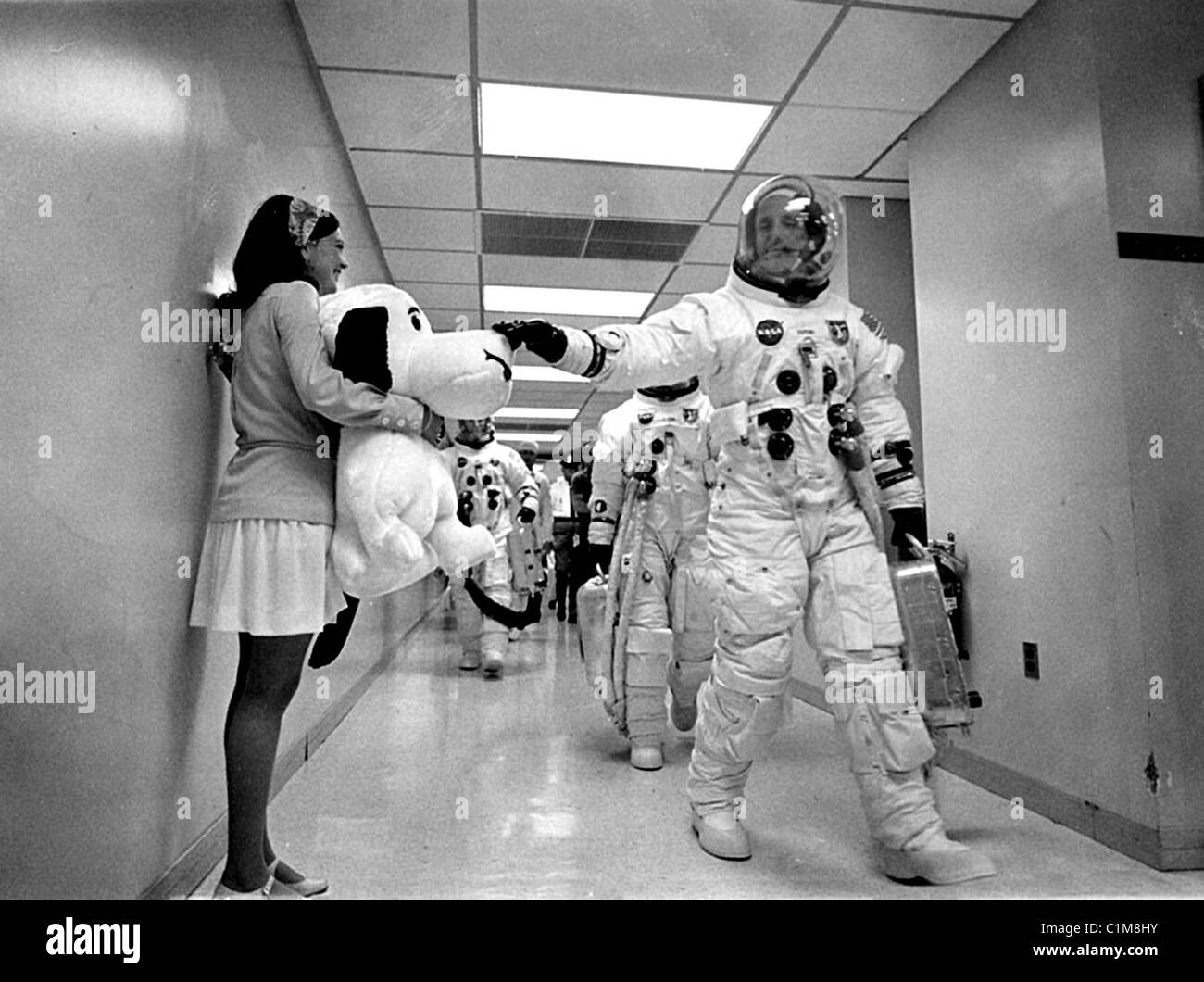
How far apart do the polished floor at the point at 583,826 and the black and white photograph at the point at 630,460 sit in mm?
17

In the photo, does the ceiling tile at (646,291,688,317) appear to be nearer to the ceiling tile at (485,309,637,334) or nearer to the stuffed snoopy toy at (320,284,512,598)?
the ceiling tile at (485,309,637,334)

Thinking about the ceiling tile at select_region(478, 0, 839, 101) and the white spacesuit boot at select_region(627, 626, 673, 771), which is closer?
the ceiling tile at select_region(478, 0, 839, 101)

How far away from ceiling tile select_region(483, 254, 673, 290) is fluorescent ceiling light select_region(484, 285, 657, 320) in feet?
0.18

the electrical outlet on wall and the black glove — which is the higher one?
the black glove

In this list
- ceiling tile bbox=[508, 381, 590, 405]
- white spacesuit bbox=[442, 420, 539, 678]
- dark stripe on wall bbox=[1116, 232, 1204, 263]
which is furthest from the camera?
white spacesuit bbox=[442, 420, 539, 678]

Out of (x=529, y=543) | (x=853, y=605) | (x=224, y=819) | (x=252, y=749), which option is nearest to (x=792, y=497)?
(x=853, y=605)

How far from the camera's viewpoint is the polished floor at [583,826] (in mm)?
1637

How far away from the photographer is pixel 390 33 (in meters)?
2.05

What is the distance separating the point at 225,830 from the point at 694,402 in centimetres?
196

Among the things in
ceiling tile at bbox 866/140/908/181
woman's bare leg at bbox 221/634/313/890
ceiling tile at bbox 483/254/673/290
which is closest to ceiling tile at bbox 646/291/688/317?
ceiling tile at bbox 483/254/673/290

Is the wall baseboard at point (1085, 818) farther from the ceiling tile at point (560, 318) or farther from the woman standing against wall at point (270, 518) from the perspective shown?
the ceiling tile at point (560, 318)

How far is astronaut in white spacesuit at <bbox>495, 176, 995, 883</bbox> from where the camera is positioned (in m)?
1.70

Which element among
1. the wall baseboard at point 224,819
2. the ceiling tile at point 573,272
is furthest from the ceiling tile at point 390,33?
the wall baseboard at point 224,819

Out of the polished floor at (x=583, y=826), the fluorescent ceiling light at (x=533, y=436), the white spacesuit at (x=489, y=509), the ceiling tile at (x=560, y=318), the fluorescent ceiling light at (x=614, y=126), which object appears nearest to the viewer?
the polished floor at (x=583, y=826)
